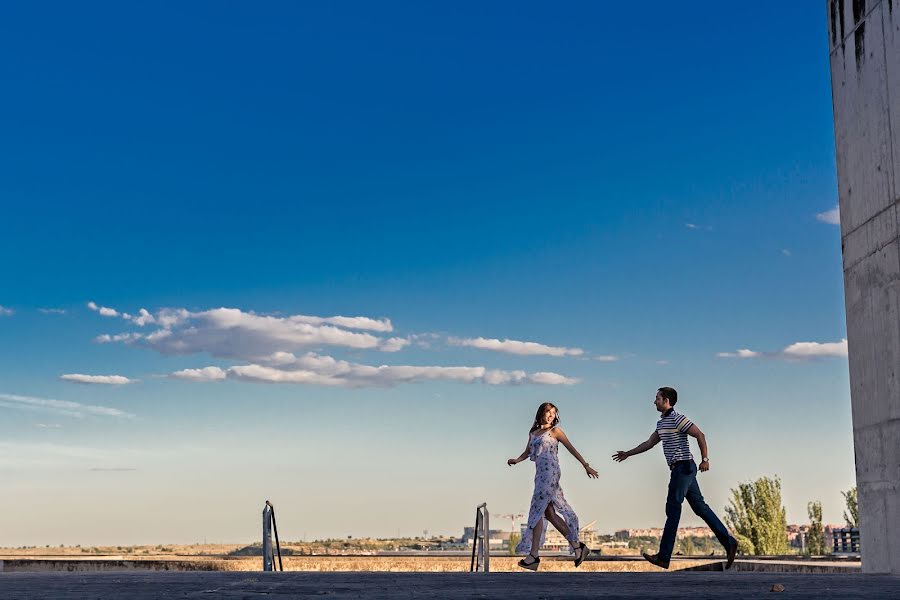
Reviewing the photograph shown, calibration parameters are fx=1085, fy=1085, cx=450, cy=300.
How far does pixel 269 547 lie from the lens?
1911 cm

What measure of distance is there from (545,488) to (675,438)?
7.00 ft

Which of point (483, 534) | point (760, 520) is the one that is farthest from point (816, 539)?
point (483, 534)

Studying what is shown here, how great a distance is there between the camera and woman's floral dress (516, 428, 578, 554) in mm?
13453

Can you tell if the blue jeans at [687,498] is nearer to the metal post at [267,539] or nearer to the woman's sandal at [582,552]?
the woman's sandal at [582,552]

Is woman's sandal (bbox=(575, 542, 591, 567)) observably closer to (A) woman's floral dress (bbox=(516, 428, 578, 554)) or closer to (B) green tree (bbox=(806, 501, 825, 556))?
(A) woman's floral dress (bbox=(516, 428, 578, 554))

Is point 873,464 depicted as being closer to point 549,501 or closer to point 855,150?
point 855,150

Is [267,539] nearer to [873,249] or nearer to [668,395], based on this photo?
[668,395]

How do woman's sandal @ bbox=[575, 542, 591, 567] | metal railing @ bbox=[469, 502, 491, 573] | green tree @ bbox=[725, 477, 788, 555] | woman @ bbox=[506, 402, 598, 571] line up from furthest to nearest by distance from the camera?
1. green tree @ bbox=[725, 477, 788, 555]
2. metal railing @ bbox=[469, 502, 491, 573]
3. woman @ bbox=[506, 402, 598, 571]
4. woman's sandal @ bbox=[575, 542, 591, 567]

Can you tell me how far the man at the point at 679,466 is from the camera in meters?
12.0

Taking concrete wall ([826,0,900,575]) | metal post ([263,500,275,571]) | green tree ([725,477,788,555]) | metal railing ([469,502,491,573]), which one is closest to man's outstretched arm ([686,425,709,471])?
concrete wall ([826,0,900,575])

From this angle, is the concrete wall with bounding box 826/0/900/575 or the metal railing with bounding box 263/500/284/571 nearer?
the concrete wall with bounding box 826/0/900/575

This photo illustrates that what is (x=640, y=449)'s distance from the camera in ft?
40.7

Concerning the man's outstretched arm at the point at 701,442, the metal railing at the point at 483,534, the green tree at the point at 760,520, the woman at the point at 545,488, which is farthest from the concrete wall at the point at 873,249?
the green tree at the point at 760,520

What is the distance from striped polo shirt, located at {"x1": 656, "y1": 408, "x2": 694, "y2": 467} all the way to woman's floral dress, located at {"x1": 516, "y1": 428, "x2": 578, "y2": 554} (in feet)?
5.69
